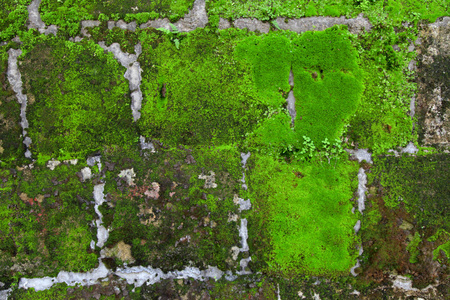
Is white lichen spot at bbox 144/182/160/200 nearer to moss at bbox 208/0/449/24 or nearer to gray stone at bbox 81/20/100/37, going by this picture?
gray stone at bbox 81/20/100/37

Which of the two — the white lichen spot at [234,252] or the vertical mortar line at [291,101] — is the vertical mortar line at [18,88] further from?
the vertical mortar line at [291,101]

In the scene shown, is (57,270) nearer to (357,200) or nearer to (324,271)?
(324,271)

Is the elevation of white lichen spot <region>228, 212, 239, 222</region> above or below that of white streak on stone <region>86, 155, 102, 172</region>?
below

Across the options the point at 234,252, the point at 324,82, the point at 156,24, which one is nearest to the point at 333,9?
the point at 324,82

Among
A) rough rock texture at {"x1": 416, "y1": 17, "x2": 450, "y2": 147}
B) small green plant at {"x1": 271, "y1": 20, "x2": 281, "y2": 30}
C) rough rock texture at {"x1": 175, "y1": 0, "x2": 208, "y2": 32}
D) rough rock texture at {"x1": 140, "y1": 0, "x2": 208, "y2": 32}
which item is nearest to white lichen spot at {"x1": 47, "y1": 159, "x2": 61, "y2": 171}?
rough rock texture at {"x1": 140, "y1": 0, "x2": 208, "y2": 32}

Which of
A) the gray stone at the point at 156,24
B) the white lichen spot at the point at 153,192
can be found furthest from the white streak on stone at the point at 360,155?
the gray stone at the point at 156,24

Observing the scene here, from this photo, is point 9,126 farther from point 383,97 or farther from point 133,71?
point 383,97
